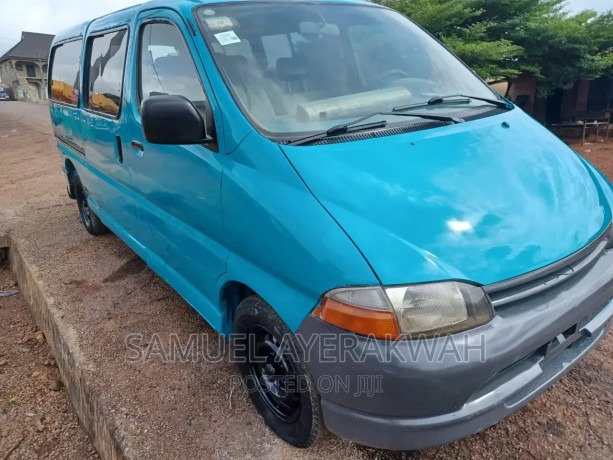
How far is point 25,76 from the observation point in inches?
1996

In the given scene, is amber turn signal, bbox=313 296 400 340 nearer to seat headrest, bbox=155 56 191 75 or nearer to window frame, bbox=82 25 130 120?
seat headrest, bbox=155 56 191 75

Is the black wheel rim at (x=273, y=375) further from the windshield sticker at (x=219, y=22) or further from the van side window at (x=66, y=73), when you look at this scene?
the van side window at (x=66, y=73)

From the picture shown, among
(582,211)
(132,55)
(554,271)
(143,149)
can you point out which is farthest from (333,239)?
(132,55)

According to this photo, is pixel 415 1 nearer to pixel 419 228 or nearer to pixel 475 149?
pixel 475 149

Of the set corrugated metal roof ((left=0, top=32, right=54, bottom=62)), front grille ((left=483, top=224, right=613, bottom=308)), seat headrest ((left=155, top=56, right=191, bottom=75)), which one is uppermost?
corrugated metal roof ((left=0, top=32, right=54, bottom=62))

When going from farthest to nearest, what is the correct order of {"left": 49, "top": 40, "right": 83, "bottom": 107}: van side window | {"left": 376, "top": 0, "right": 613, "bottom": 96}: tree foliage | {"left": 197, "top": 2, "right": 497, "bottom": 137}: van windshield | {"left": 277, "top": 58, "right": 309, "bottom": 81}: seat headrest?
{"left": 376, "top": 0, "right": 613, "bottom": 96}: tree foliage, {"left": 49, "top": 40, "right": 83, "bottom": 107}: van side window, {"left": 277, "top": 58, "right": 309, "bottom": 81}: seat headrest, {"left": 197, "top": 2, "right": 497, "bottom": 137}: van windshield

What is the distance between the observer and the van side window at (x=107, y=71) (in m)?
3.08

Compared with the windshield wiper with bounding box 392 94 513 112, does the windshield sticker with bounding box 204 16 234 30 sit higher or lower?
higher

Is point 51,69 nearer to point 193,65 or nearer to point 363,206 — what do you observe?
point 193,65

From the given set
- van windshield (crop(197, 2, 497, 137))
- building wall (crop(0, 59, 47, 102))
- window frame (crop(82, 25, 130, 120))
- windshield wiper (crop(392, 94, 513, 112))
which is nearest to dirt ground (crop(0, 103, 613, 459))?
window frame (crop(82, 25, 130, 120))

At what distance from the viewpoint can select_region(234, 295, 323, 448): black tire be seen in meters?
1.82

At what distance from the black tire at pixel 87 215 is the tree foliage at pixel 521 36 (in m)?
6.22

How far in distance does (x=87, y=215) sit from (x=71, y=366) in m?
2.26

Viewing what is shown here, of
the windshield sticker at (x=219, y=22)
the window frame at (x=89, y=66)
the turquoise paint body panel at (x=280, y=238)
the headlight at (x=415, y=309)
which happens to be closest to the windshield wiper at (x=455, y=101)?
the turquoise paint body panel at (x=280, y=238)
